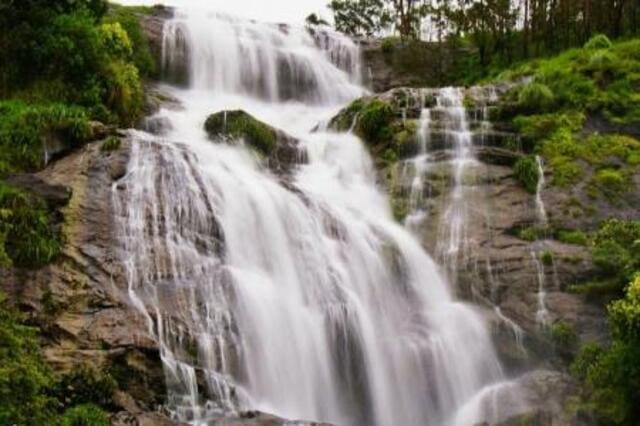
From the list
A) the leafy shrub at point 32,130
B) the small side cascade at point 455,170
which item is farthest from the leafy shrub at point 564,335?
the leafy shrub at point 32,130

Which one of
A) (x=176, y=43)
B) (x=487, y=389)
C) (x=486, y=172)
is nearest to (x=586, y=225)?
(x=486, y=172)

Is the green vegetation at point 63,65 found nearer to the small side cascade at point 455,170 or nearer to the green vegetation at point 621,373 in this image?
the small side cascade at point 455,170

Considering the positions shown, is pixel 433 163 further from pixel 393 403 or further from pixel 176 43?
pixel 176 43

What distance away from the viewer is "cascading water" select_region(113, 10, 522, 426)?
43.6 ft

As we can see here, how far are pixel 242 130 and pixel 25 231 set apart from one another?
8.15 m

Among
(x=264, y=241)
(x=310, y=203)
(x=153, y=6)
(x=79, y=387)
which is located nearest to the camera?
(x=79, y=387)

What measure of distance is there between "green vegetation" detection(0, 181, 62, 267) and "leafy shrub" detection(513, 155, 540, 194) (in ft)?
37.3

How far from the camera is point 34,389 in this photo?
33.2 ft

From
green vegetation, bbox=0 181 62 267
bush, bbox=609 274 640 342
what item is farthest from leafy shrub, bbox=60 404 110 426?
bush, bbox=609 274 640 342

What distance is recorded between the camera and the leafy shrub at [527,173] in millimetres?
20016

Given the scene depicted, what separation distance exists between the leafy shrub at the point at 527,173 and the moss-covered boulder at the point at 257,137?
546 centimetres

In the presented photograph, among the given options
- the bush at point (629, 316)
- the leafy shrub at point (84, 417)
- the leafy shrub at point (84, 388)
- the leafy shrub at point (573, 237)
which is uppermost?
the leafy shrub at point (573, 237)

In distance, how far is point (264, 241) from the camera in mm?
15938

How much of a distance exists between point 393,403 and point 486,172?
812 cm
